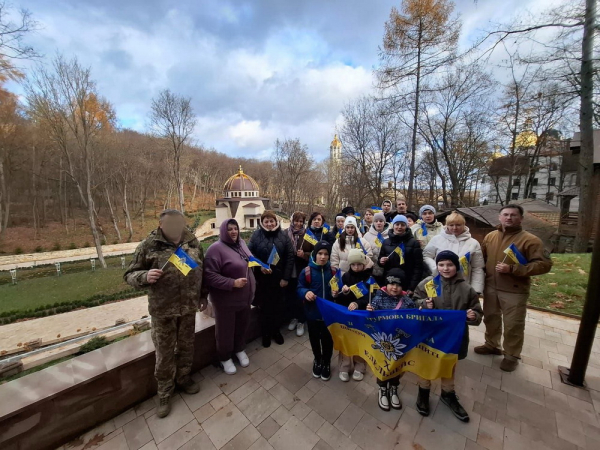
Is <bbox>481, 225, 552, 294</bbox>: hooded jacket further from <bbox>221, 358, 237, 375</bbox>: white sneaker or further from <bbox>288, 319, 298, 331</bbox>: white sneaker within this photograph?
<bbox>221, 358, 237, 375</bbox>: white sneaker

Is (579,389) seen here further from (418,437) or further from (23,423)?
(23,423)

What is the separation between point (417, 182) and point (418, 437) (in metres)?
24.5

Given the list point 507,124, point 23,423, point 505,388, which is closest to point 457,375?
point 505,388

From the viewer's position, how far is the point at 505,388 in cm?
285

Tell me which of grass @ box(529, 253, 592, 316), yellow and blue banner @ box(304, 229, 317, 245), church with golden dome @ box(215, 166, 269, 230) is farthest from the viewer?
church with golden dome @ box(215, 166, 269, 230)

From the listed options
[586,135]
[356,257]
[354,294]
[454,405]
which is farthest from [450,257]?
[586,135]

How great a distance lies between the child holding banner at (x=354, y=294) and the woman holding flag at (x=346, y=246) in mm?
595

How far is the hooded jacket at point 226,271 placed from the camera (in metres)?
2.85

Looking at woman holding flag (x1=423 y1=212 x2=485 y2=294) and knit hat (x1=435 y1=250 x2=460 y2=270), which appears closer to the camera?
knit hat (x1=435 y1=250 x2=460 y2=270)

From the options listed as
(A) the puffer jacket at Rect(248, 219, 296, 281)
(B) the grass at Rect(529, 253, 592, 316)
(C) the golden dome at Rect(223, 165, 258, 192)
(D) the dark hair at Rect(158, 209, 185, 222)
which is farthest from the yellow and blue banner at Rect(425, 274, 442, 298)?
(C) the golden dome at Rect(223, 165, 258, 192)

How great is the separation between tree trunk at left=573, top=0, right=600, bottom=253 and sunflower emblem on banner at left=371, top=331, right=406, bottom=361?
339 inches

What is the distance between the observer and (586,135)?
8508mm

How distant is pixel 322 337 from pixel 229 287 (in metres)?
1.40

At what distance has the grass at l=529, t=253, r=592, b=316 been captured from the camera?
4.90 metres
